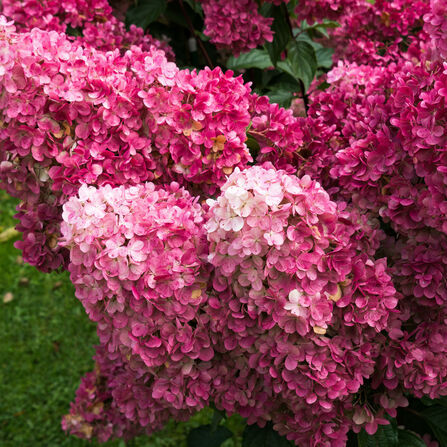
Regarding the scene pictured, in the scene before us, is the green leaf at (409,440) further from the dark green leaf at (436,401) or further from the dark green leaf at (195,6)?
the dark green leaf at (195,6)

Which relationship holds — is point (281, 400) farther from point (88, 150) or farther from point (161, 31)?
point (161, 31)

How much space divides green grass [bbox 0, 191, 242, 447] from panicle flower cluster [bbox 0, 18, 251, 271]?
5.14 ft

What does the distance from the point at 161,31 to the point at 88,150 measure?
38.8 inches

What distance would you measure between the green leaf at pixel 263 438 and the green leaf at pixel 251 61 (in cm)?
99

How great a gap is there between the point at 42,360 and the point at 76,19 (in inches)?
79.9

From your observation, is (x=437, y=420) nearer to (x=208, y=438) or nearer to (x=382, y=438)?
(x=382, y=438)

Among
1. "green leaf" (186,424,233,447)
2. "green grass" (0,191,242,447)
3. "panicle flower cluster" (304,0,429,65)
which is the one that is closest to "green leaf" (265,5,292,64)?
"panicle flower cluster" (304,0,429,65)

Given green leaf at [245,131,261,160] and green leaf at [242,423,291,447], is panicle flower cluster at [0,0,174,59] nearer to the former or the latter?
green leaf at [245,131,261,160]

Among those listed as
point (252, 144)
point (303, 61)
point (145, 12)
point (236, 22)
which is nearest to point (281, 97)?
point (303, 61)

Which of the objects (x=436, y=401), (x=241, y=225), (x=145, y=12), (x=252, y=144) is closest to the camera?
(x=241, y=225)

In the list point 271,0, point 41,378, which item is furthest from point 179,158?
point 41,378

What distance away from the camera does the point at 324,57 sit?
1896mm

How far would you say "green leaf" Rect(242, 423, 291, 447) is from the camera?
115cm

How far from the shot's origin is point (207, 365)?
906 millimetres
